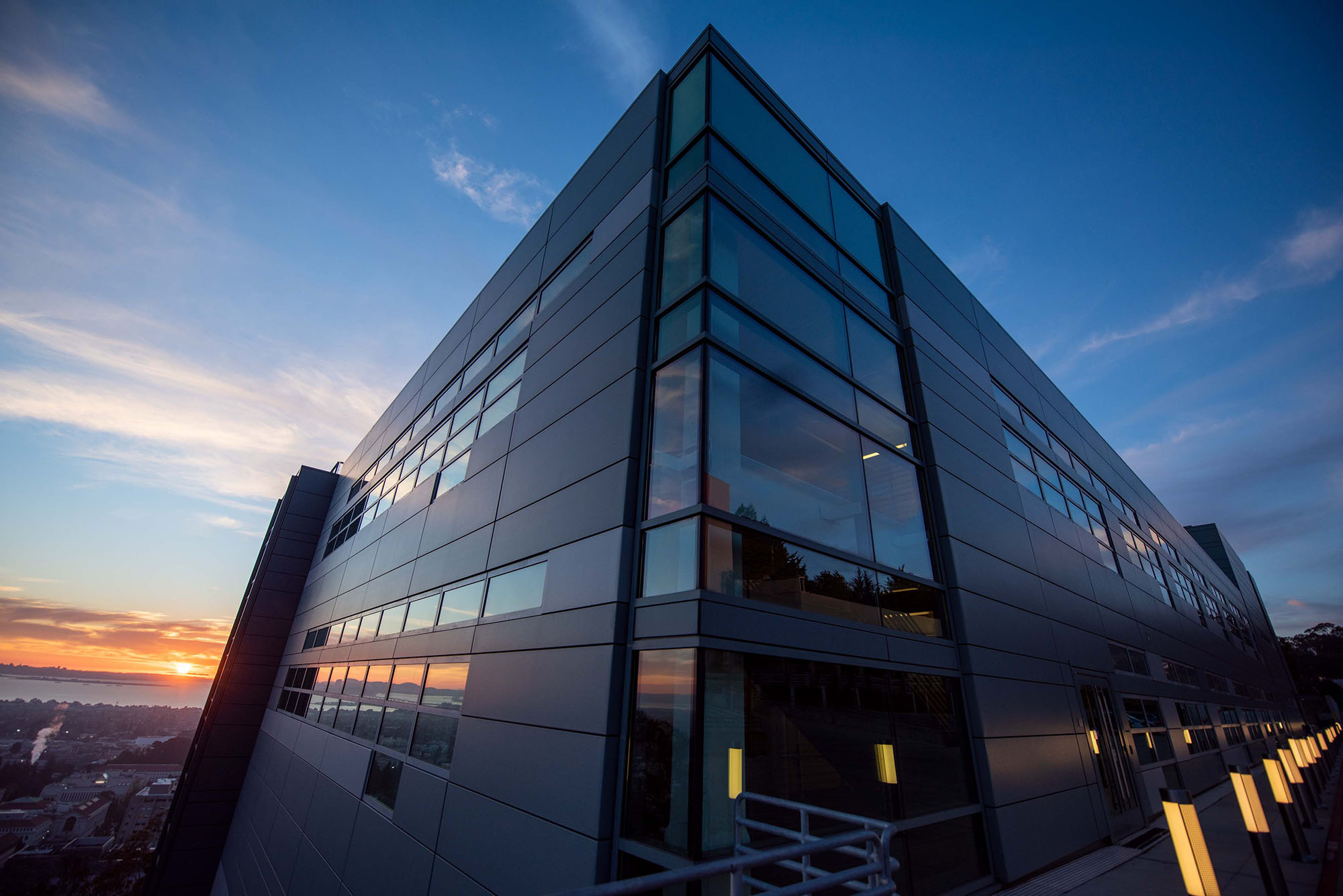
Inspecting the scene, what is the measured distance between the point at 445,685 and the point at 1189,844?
29.1 ft

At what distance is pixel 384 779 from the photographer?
8.81m

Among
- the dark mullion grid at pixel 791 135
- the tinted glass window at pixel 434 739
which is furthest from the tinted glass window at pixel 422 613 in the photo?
the dark mullion grid at pixel 791 135

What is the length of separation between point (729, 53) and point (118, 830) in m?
125

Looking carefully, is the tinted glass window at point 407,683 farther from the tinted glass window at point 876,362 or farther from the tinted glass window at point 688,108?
the tinted glass window at point 688,108

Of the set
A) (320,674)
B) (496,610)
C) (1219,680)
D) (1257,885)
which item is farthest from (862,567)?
(1219,680)

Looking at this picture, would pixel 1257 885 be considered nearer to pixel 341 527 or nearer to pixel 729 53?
pixel 729 53

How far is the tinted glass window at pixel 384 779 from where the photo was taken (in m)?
8.30

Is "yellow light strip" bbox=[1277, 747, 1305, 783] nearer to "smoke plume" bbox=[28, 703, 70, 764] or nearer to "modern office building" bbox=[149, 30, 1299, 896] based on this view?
"modern office building" bbox=[149, 30, 1299, 896]

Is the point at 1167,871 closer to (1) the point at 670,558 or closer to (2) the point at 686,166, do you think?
(1) the point at 670,558

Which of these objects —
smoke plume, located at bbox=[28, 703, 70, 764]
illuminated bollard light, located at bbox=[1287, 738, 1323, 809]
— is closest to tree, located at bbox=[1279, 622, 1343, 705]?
illuminated bollard light, located at bbox=[1287, 738, 1323, 809]

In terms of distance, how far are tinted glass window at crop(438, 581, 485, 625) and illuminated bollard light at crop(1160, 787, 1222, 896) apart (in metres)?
8.11

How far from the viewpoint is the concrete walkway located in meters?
6.20

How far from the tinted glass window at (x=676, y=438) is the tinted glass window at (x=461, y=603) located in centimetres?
403

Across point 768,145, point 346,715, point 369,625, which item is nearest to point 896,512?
point 768,145
